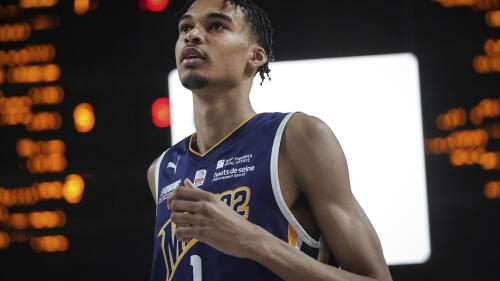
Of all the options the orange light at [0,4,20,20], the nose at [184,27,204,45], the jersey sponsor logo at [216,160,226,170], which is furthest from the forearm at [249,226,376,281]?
the orange light at [0,4,20,20]

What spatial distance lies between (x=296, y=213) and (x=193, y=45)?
622mm

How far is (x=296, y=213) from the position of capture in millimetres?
2490

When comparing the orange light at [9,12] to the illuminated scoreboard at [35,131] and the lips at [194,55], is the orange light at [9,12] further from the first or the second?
the lips at [194,55]

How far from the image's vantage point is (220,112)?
2795 millimetres

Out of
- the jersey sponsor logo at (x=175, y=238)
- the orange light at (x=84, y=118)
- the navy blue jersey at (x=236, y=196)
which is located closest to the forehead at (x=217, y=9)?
the navy blue jersey at (x=236, y=196)

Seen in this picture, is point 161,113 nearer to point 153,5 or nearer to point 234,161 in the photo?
point 153,5

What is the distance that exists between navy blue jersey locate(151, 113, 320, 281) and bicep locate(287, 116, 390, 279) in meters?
0.07

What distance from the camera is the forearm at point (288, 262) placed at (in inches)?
86.6

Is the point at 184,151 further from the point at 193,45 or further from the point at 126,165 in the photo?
the point at 126,165

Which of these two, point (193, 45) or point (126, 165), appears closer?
point (193, 45)

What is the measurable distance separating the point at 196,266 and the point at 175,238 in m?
0.16

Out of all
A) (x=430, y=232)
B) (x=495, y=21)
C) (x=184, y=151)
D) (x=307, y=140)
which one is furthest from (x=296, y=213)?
(x=495, y=21)

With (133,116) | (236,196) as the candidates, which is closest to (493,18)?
(133,116)

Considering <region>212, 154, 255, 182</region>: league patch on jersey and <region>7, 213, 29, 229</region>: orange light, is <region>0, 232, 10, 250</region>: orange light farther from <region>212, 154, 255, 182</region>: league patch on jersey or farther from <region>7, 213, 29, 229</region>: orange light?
<region>212, 154, 255, 182</region>: league patch on jersey
